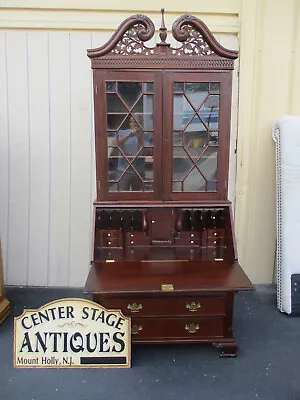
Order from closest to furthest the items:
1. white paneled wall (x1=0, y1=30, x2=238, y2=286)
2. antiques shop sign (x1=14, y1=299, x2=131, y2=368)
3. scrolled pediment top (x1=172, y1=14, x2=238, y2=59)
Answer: antiques shop sign (x1=14, y1=299, x2=131, y2=368)
scrolled pediment top (x1=172, y1=14, x2=238, y2=59)
white paneled wall (x1=0, y1=30, x2=238, y2=286)

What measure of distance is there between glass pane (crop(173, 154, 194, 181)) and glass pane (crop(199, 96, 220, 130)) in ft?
0.75

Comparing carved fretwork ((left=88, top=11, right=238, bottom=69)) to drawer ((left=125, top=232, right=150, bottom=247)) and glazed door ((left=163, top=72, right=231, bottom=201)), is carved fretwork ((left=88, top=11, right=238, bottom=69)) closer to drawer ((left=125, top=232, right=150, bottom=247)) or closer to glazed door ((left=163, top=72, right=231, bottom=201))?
glazed door ((left=163, top=72, right=231, bottom=201))

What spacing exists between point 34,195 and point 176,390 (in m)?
1.64

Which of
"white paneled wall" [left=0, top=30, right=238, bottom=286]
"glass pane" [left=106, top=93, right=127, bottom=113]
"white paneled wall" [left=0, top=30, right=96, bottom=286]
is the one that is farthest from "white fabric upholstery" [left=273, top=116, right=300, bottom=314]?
"white paneled wall" [left=0, top=30, right=96, bottom=286]

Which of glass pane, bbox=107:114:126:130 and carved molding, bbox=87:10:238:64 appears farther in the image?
glass pane, bbox=107:114:126:130

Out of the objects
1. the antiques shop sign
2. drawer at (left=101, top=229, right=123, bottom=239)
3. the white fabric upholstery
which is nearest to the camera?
the antiques shop sign

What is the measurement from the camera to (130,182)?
2084mm

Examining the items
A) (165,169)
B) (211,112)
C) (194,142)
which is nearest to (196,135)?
(194,142)

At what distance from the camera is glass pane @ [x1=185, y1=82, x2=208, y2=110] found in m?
1.99

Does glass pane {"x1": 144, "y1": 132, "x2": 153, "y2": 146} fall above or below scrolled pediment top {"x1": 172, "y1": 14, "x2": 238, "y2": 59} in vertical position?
below

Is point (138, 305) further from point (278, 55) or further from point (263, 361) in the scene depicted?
point (278, 55)

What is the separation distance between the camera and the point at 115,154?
205cm

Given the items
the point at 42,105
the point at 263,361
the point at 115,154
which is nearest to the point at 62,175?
the point at 42,105

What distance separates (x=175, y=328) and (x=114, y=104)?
128 cm
